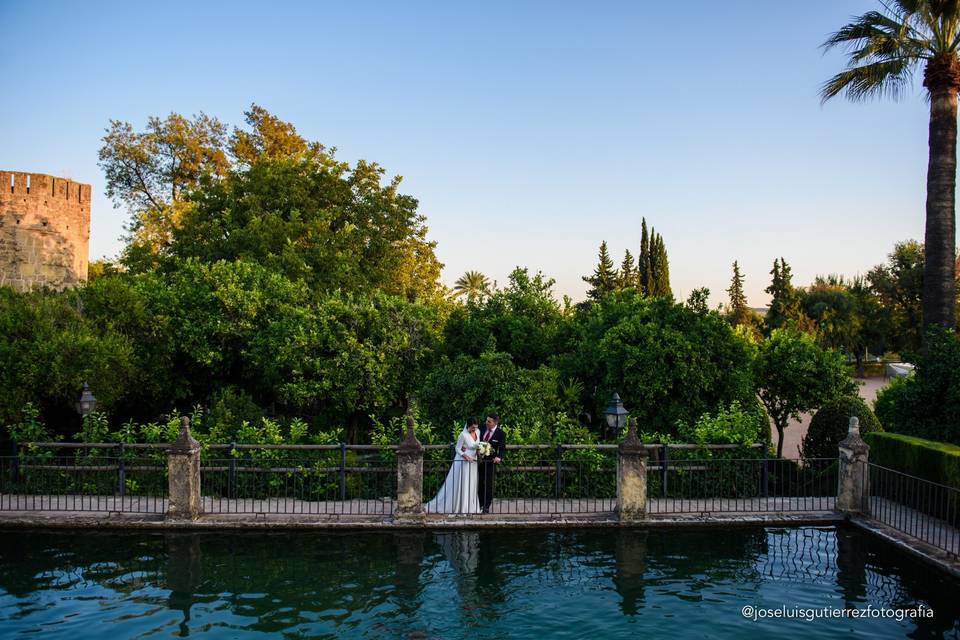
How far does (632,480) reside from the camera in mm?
13531

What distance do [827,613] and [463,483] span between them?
265 inches

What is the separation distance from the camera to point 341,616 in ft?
31.1

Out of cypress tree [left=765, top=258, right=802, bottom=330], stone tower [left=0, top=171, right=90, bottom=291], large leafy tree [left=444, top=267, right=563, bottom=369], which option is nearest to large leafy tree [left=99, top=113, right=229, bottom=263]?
stone tower [left=0, top=171, right=90, bottom=291]

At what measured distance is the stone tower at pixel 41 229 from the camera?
34.0 meters

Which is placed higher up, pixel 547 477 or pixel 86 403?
pixel 86 403

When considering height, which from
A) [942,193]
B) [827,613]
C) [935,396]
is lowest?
[827,613]

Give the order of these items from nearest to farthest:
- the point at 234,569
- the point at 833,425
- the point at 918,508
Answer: the point at 234,569 < the point at 918,508 < the point at 833,425

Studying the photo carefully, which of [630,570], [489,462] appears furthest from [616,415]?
[630,570]

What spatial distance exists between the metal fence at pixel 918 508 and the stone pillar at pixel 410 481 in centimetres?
841

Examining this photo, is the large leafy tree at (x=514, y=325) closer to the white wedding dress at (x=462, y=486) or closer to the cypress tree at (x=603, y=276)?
the white wedding dress at (x=462, y=486)

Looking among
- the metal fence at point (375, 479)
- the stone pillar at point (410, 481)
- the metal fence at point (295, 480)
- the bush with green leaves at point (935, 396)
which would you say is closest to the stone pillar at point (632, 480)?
the metal fence at point (375, 479)

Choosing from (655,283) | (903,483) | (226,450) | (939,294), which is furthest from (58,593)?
(655,283)

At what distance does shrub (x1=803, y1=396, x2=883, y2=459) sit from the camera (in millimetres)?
17578

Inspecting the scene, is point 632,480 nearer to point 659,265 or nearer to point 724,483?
point 724,483
